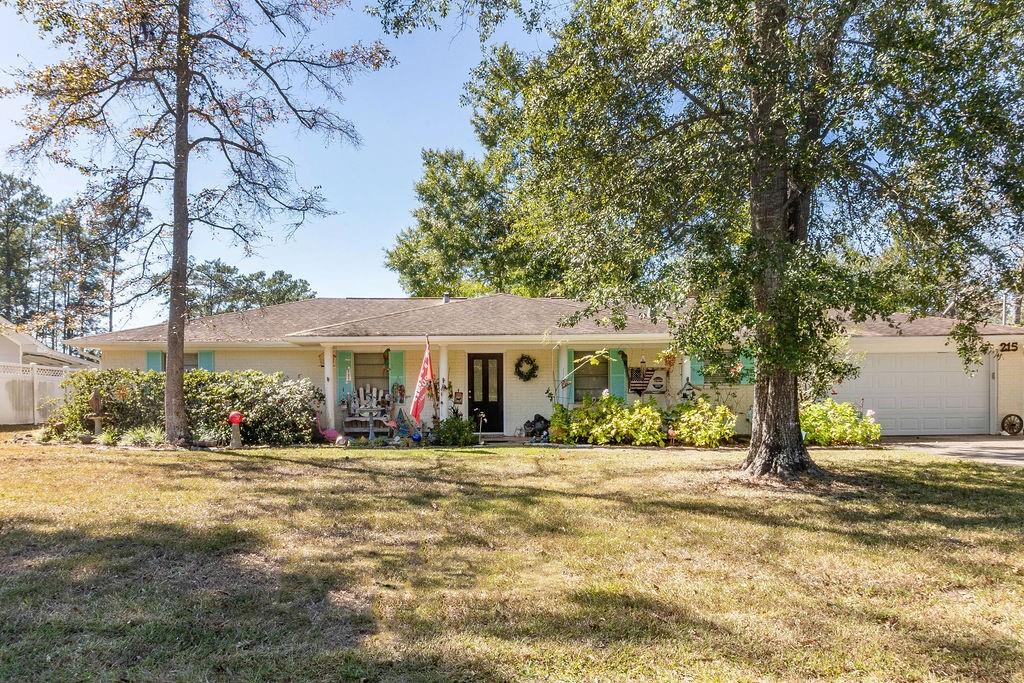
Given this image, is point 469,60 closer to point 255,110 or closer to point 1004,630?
point 255,110

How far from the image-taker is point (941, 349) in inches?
539

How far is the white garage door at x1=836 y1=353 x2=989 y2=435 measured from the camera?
13.8 m

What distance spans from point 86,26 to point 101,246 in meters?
3.82

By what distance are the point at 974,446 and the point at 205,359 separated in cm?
1730

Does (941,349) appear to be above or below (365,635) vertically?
above

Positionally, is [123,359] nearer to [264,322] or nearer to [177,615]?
[264,322]

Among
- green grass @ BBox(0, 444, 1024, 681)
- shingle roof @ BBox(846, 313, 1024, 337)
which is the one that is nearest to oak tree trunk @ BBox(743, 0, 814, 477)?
green grass @ BBox(0, 444, 1024, 681)

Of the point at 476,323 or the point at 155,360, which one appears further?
the point at 155,360

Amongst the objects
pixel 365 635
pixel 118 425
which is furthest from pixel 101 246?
pixel 365 635

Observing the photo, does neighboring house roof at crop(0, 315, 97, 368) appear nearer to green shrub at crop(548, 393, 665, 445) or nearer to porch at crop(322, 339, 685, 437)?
porch at crop(322, 339, 685, 437)

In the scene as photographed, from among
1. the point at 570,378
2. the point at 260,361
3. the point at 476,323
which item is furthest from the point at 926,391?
the point at 260,361

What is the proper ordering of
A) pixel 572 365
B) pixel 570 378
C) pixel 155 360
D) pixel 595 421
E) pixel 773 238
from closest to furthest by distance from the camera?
pixel 773 238, pixel 595 421, pixel 572 365, pixel 570 378, pixel 155 360

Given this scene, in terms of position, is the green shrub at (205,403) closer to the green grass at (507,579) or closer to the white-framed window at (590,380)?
the green grass at (507,579)

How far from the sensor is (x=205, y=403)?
39.6 ft
